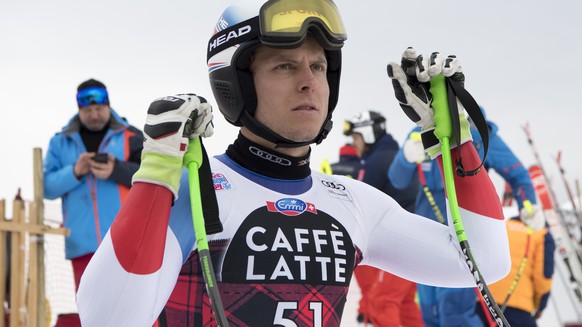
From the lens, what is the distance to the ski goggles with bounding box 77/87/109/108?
646 cm

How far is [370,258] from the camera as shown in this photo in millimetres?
3121

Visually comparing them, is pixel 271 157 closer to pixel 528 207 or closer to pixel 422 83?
pixel 422 83

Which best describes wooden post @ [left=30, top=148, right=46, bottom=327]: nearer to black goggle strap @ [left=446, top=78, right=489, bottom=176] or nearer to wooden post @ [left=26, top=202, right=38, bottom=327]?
wooden post @ [left=26, top=202, right=38, bottom=327]

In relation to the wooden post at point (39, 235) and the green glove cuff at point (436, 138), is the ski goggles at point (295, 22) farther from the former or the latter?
the wooden post at point (39, 235)

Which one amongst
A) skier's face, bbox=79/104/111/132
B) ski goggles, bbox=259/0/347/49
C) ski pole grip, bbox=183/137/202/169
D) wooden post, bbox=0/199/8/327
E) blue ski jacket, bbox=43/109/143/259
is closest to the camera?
ski pole grip, bbox=183/137/202/169

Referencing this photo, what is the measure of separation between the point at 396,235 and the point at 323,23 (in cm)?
79

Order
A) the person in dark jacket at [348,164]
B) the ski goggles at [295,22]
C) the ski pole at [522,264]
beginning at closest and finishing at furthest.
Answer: the ski goggles at [295,22] → the ski pole at [522,264] → the person in dark jacket at [348,164]

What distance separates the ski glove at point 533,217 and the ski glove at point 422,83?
505cm

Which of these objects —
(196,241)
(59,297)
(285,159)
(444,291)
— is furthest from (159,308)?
(59,297)

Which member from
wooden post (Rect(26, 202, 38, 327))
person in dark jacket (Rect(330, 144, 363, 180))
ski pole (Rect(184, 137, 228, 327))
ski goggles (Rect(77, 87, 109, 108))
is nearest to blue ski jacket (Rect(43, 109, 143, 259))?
ski goggles (Rect(77, 87, 109, 108))

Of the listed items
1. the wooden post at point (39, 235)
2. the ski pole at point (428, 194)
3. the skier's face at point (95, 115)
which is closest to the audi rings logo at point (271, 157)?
the skier's face at point (95, 115)

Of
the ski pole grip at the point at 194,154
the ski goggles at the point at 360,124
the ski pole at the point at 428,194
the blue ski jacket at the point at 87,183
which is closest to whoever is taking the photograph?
the ski pole grip at the point at 194,154

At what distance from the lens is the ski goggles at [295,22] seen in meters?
2.79

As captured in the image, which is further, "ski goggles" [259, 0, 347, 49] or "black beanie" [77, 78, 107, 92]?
"black beanie" [77, 78, 107, 92]
